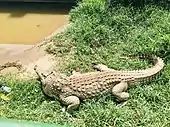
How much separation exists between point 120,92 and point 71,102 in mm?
649

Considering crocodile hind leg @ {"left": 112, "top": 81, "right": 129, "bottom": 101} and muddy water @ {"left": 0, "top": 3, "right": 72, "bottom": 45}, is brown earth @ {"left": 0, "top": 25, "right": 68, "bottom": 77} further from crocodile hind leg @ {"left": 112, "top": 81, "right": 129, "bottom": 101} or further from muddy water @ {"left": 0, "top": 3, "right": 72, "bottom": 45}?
crocodile hind leg @ {"left": 112, "top": 81, "right": 129, "bottom": 101}

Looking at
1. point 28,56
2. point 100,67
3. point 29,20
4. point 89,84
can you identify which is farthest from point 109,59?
point 29,20

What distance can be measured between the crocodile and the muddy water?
6.90 feet

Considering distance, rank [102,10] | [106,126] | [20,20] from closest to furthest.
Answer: [106,126] → [102,10] → [20,20]

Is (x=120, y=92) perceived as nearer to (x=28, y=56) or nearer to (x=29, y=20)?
(x=28, y=56)

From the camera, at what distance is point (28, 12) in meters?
8.95

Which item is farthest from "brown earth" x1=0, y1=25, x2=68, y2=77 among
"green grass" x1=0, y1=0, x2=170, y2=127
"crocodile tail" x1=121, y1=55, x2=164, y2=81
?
"crocodile tail" x1=121, y1=55, x2=164, y2=81

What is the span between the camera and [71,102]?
5781mm

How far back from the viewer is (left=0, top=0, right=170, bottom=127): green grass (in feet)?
18.5

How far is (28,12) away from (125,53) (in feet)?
9.34

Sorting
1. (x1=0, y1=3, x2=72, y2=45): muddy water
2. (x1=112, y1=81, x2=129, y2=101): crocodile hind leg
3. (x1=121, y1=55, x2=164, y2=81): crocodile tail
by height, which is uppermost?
(x1=121, y1=55, x2=164, y2=81): crocodile tail

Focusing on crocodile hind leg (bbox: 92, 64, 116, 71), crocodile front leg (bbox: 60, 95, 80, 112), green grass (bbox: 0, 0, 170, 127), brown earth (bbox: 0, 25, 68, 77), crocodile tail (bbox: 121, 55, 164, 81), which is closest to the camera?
green grass (bbox: 0, 0, 170, 127)

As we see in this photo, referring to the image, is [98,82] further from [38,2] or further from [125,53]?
[38,2]

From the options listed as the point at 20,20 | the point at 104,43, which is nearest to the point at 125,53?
the point at 104,43
